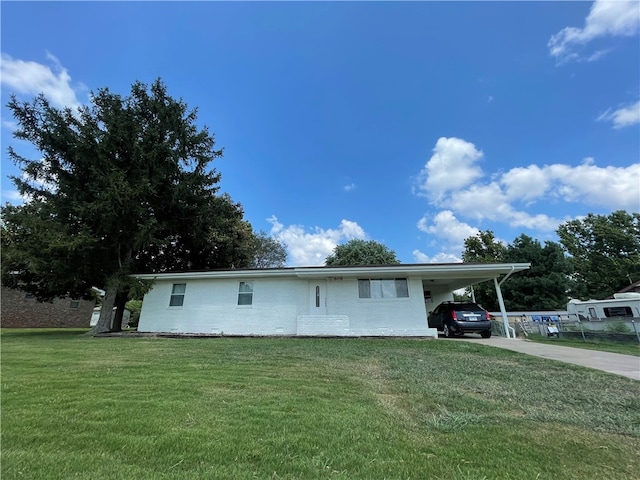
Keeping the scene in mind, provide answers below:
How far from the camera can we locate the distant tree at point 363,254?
3359cm

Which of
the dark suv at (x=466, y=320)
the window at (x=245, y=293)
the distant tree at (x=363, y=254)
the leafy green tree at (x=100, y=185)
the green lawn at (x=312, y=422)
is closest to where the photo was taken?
the green lawn at (x=312, y=422)

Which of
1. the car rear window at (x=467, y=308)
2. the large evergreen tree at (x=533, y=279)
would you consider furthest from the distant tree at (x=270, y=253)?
the car rear window at (x=467, y=308)

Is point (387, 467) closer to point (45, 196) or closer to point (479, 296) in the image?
point (45, 196)

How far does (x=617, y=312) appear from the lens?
712 inches

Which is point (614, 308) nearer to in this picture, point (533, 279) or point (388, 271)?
point (388, 271)

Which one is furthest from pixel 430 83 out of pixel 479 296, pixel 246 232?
pixel 479 296

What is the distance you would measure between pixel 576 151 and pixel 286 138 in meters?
16.2

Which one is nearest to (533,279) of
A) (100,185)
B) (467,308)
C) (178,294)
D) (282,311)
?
(467,308)

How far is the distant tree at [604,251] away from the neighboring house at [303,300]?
2887 centimetres

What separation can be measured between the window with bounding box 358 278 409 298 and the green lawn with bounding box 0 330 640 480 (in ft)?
22.3

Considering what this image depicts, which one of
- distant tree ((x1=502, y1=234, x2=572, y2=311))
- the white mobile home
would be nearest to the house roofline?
the white mobile home

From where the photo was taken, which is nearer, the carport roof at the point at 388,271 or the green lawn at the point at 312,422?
the green lawn at the point at 312,422

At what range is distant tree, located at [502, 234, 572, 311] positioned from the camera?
108 feet

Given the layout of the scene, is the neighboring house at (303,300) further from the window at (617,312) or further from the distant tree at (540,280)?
the distant tree at (540,280)
